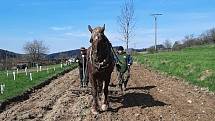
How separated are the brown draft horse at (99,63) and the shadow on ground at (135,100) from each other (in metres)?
0.63

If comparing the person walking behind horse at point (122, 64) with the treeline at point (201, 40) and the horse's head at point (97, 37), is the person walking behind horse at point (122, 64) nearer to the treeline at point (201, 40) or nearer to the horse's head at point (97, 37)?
the horse's head at point (97, 37)

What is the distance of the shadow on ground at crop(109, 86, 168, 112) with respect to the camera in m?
15.6

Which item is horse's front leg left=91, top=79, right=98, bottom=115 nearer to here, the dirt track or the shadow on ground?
the dirt track

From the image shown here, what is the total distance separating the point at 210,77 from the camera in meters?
23.4

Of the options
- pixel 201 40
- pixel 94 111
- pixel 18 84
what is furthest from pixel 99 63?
pixel 201 40

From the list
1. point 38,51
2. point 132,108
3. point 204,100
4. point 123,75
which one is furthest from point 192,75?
point 38,51

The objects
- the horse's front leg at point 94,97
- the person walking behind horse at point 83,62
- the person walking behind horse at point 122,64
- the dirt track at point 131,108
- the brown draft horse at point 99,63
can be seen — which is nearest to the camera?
the dirt track at point 131,108

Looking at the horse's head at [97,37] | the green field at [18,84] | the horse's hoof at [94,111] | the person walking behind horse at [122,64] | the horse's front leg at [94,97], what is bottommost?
the green field at [18,84]

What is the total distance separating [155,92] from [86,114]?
5943 mm

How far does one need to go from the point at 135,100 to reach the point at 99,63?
3260mm

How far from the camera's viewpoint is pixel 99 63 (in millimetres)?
14125

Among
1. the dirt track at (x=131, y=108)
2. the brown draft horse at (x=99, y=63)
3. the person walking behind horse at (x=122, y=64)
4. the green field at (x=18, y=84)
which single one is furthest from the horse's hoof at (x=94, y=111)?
the green field at (x=18, y=84)

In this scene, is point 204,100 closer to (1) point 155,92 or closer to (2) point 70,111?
(1) point 155,92

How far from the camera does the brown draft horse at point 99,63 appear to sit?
13.7 metres
